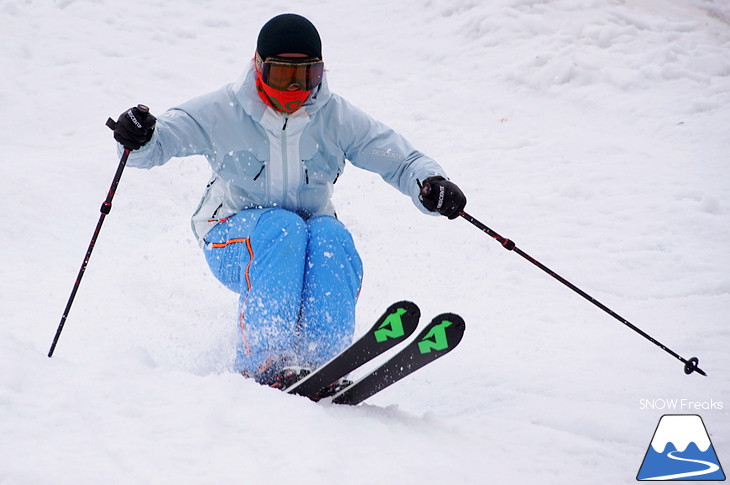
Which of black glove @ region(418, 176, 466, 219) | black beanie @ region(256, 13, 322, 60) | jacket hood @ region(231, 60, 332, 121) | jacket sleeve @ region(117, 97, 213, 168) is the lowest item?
black glove @ region(418, 176, 466, 219)

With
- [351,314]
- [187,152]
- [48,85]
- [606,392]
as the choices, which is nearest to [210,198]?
[187,152]

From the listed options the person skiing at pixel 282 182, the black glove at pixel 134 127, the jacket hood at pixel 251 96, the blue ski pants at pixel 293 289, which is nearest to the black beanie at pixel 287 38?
the person skiing at pixel 282 182

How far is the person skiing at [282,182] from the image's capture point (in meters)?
2.60

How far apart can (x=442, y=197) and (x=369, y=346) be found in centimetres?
80

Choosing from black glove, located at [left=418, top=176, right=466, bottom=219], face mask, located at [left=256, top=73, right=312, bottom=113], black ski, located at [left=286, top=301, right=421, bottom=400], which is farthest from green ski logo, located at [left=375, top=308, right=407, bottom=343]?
face mask, located at [left=256, top=73, right=312, bottom=113]

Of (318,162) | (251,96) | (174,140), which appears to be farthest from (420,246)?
(174,140)

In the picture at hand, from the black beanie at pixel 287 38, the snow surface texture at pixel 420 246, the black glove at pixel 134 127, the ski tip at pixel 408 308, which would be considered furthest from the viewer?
the black beanie at pixel 287 38

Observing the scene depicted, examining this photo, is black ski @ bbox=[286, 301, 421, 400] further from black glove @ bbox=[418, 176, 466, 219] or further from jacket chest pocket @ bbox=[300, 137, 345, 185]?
jacket chest pocket @ bbox=[300, 137, 345, 185]

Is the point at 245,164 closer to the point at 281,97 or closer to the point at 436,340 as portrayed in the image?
the point at 281,97

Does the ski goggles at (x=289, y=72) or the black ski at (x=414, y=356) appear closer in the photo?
the black ski at (x=414, y=356)

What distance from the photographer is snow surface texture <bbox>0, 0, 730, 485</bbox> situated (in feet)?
6.54

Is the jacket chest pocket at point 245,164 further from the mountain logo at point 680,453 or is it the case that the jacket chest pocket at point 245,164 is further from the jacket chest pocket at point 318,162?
the mountain logo at point 680,453

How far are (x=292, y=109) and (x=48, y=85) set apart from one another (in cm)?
536

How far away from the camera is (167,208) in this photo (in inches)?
206
